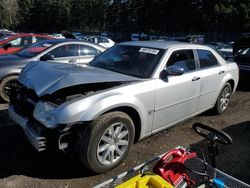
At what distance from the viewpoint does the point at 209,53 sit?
557 centimetres

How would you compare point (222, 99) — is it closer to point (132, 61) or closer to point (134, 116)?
point (132, 61)

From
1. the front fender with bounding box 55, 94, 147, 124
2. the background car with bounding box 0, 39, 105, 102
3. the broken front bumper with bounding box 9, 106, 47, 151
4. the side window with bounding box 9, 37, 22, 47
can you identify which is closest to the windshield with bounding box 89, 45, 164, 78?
the front fender with bounding box 55, 94, 147, 124

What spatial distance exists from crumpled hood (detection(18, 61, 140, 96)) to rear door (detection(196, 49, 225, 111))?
63.9 inches

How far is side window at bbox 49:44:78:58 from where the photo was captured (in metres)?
7.38

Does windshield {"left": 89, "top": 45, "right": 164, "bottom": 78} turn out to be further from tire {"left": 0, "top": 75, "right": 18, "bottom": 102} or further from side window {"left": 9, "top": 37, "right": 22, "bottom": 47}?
side window {"left": 9, "top": 37, "right": 22, "bottom": 47}

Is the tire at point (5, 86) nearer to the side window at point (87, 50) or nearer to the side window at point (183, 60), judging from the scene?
the side window at point (87, 50)

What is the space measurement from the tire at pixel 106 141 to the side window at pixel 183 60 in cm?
136

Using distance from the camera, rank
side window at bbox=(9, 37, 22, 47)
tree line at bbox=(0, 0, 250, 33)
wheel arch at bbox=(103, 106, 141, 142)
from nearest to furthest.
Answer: wheel arch at bbox=(103, 106, 141, 142) < side window at bbox=(9, 37, 22, 47) < tree line at bbox=(0, 0, 250, 33)

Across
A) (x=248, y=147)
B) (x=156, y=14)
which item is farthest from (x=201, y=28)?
(x=248, y=147)

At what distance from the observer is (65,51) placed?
7547 mm

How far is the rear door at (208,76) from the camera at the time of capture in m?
5.11

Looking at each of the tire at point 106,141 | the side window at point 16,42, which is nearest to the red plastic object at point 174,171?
the tire at point 106,141

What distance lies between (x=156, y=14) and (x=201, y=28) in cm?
957

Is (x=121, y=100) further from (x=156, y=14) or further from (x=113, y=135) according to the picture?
(x=156, y=14)
